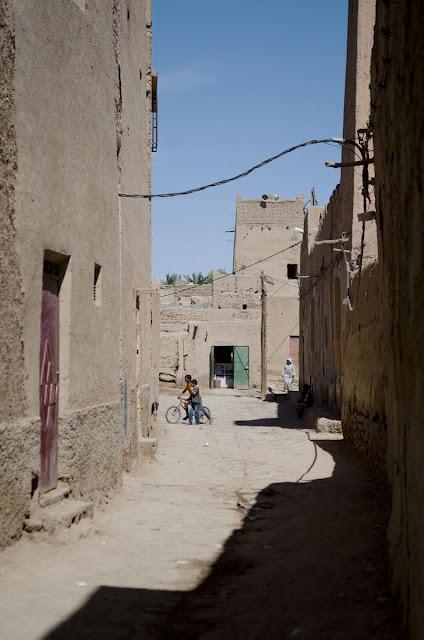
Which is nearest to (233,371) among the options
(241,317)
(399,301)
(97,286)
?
(241,317)

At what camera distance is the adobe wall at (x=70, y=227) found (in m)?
5.83

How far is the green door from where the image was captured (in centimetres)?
3525

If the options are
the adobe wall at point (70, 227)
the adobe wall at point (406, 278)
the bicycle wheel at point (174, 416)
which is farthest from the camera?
the bicycle wheel at point (174, 416)

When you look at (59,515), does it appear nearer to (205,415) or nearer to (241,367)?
(205,415)

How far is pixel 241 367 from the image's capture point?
35531mm

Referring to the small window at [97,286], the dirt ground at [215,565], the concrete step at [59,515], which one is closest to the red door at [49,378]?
the concrete step at [59,515]

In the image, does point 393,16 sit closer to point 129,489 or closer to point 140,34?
point 129,489

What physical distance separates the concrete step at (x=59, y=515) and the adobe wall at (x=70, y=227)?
0.17m

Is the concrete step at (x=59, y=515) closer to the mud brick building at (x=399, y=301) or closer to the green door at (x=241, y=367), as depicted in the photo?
the mud brick building at (x=399, y=301)

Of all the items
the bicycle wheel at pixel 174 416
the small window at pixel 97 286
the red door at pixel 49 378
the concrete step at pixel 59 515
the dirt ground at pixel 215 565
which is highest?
the small window at pixel 97 286

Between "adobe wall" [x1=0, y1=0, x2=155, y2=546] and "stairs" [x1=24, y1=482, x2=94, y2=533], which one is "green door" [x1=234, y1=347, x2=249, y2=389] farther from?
"stairs" [x1=24, y1=482, x2=94, y2=533]

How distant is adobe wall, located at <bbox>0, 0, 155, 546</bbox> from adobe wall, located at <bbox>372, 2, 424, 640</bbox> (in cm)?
279

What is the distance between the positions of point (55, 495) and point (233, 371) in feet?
→ 97.6

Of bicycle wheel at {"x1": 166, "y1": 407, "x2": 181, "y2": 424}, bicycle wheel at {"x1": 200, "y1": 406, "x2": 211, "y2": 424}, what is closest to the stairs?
bicycle wheel at {"x1": 200, "y1": 406, "x2": 211, "y2": 424}
